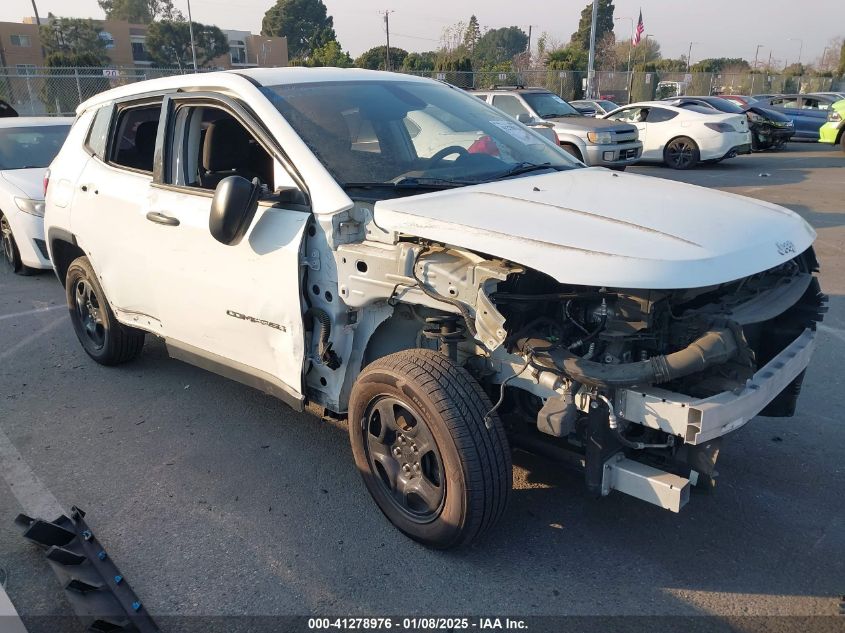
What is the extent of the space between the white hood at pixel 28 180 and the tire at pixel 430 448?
6.26 meters

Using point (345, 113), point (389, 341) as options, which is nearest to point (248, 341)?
point (389, 341)

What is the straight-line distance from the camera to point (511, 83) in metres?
34.4

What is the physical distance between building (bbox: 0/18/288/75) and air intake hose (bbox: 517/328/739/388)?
55133 mm

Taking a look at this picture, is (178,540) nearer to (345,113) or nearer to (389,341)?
(389,341)

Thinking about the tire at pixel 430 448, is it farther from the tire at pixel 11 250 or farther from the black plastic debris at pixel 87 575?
the tire at pixel 11 250

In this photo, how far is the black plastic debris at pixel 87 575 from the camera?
261cm

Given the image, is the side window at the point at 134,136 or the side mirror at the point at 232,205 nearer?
the side mirror at the point at 232,205

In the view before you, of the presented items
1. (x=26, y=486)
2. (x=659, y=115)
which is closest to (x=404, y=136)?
(x=26, y=486)

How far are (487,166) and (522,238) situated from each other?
1.22m

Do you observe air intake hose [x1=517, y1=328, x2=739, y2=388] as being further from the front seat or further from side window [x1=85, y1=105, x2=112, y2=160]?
side window [x1=85, y1=105, x2=112, y2=160]

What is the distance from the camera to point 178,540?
3.21 meters

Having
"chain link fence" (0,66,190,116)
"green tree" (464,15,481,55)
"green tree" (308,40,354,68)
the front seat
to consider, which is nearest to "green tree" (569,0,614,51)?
"green tree" (464,15,481,55)

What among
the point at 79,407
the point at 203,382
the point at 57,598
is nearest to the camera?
the point at 57,598

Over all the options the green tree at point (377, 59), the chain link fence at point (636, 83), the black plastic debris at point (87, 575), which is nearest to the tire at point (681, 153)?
the chain link fence at point (636, 83)
